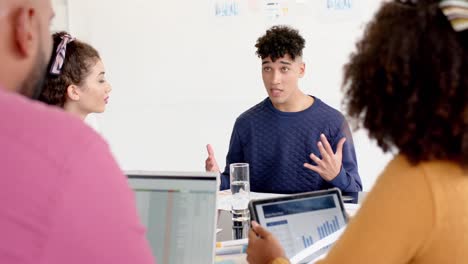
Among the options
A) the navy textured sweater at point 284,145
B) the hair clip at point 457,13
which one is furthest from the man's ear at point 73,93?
the hair clip at point 457,13

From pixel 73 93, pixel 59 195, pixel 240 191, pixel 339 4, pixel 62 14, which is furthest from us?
pixel 62 14

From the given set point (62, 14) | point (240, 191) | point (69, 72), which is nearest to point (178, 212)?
point (240, 191)

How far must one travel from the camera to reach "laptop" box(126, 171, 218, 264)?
97 cm

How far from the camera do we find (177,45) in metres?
3.26

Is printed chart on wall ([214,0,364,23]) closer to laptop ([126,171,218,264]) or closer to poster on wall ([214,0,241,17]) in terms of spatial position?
poster on wall ([214,0,241,17])

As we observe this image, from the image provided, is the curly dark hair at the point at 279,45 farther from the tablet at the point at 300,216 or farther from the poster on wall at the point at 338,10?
the tablet at the point at 300,216

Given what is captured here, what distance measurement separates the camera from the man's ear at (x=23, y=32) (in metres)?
0.57

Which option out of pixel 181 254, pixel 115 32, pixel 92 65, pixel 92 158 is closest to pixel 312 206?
pixel 181 254

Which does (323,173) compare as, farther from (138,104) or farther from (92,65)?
(138,104)

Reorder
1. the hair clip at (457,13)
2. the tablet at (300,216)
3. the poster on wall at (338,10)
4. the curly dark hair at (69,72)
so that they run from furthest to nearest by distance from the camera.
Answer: the poster on wall at (338,10) < the curly dark hair at (69,72) < the tablet at (300,216) < the hair clip at (457,13)

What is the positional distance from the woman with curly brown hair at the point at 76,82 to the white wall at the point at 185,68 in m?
1.21

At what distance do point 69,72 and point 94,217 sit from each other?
162 cm

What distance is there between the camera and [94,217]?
47cm

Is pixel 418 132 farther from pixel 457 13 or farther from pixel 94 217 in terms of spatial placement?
pixel 94 217
